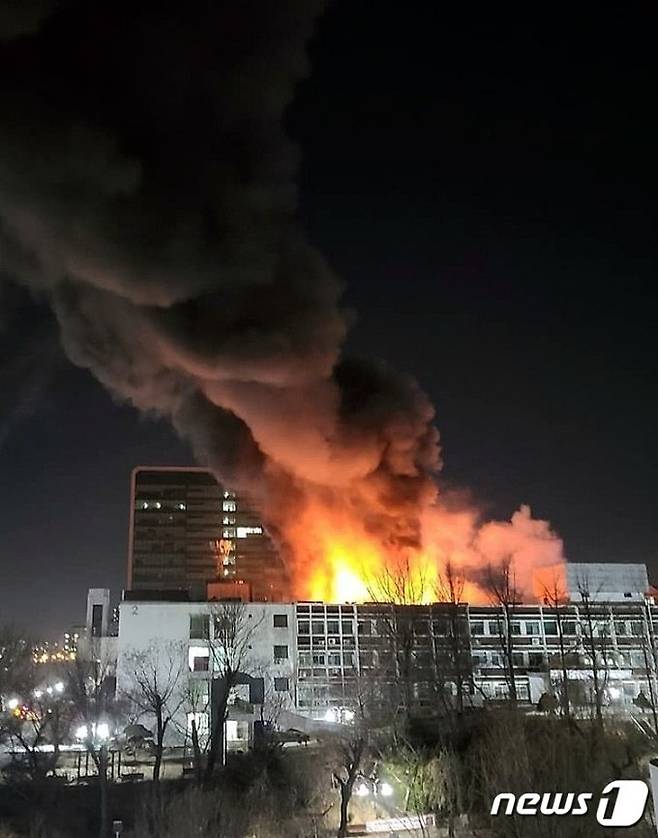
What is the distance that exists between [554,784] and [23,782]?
19871 mm

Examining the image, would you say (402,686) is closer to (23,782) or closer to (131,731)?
(131,731)

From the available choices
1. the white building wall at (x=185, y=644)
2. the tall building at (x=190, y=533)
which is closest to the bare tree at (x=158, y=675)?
the white building wall at (x=185, y=644)

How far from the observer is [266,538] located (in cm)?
11950

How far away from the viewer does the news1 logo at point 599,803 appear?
14.6m

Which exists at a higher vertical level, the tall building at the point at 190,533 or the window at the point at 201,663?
the tall building at the point at 190,533

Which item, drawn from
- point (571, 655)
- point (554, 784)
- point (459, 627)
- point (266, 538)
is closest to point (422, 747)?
point (554, 784)

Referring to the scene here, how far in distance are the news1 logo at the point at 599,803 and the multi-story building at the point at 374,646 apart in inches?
995

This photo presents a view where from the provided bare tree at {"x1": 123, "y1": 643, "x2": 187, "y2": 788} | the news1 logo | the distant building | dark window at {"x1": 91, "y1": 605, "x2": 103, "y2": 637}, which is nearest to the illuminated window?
dark window at {"x1": 91, "y1": 605, "x2": 103, "y2": 637}

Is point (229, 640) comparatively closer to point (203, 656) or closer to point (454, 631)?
point (203, 656)

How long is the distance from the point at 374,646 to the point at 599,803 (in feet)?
111

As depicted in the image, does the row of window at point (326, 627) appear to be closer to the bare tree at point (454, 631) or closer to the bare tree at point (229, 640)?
the bare tree at point (229, 640)

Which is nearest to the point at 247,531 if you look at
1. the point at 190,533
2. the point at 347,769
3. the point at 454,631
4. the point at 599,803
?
the point at 190,533

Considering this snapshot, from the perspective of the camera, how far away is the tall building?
118m

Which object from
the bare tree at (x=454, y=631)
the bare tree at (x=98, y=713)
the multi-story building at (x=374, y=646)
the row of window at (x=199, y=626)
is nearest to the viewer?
the bare tree at (x=98, y=713)
